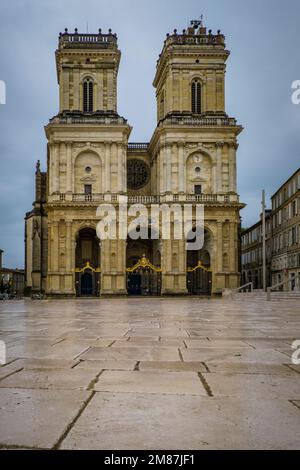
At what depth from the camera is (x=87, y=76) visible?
49.6 meters

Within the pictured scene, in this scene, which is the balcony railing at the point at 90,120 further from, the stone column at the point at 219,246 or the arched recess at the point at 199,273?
the arched recess at the point at 199,273

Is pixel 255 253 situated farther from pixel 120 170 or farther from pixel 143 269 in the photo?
pixel 120 170

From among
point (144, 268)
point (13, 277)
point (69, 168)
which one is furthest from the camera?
point (13, 277)

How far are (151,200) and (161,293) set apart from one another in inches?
345

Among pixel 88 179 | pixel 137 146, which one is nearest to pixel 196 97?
pixel 137 146

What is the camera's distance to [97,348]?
7121 millimetres

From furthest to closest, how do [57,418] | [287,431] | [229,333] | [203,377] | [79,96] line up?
[79,96], [229,333], [203,377], [57,418], [287,431]

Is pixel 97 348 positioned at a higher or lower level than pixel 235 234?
lower

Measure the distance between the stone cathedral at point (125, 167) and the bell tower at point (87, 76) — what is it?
97 millimetres

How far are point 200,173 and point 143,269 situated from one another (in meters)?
10.6

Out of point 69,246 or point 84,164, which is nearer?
point 69,246
